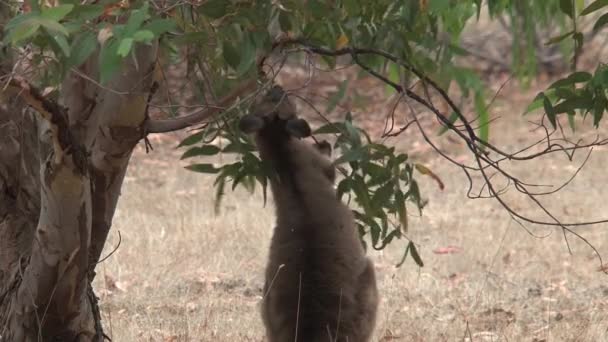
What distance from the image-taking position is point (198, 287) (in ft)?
24.2

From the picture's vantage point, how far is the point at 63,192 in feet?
12.9

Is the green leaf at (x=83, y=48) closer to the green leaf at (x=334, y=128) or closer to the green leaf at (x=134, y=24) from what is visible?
the green leaf at (x=134, y=24)

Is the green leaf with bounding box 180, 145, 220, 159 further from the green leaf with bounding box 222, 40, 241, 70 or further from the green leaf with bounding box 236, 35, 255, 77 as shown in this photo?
the green leaf with bounding box 236, 35, 255, 77

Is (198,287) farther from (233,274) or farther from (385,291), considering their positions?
(385,291)

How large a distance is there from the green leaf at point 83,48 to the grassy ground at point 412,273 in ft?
8.36

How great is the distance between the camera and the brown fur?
177 inches

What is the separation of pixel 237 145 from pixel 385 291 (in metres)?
2.87

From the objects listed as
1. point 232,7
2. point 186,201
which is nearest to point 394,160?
point 232,7

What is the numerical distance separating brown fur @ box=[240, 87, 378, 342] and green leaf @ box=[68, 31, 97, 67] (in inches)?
70.9

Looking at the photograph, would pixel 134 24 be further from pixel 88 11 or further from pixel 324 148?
pixel 324 148

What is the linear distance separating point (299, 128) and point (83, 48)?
1.89 m

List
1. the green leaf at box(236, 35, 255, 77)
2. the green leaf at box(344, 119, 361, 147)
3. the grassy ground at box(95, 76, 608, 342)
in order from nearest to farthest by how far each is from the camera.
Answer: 1. the green leaf at box(236, 35, 255, 77)
2. the green leaf at box(344, 119, 361, 147)
3. the grassy ground at box(95, 76, 608, 342)

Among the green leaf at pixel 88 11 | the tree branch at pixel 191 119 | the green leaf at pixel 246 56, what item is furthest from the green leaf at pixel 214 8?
the tree branch at pixel 191 119

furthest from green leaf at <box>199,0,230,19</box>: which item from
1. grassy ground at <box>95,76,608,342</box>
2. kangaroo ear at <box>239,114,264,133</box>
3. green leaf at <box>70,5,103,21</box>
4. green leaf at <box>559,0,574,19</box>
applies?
grassy ground at <box>95,76,608,342</box>
